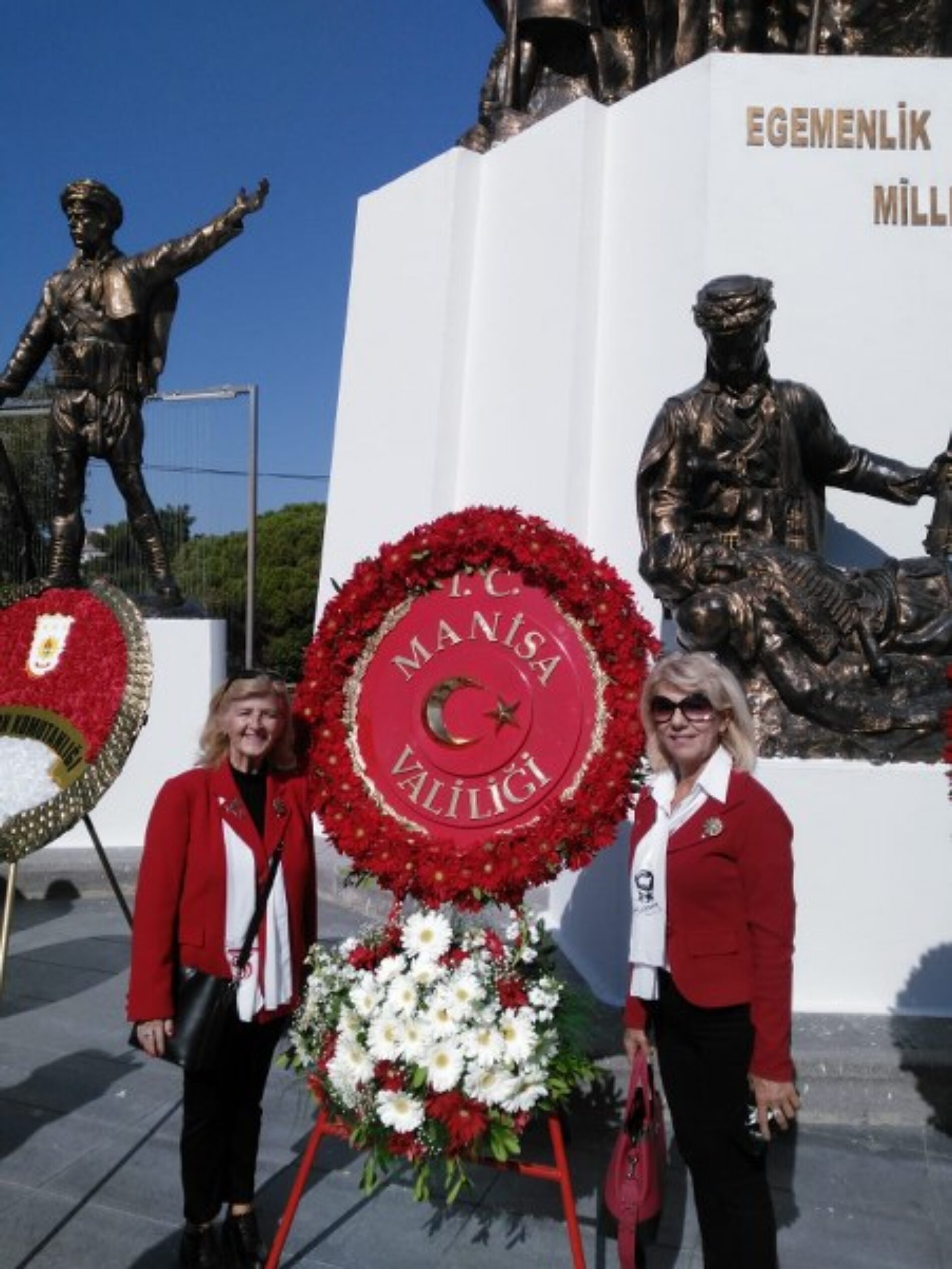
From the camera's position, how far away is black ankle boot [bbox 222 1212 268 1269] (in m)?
2.34

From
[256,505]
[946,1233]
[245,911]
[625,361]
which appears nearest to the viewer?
[245,911]

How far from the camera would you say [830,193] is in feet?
19.1

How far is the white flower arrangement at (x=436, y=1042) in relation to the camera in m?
2.10

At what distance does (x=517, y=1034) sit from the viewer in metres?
2.11

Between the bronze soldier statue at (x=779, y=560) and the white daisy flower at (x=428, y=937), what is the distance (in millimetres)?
1822

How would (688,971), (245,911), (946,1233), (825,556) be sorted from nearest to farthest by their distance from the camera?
(688,971) → (245,911) → (946,1233) → (825,556)

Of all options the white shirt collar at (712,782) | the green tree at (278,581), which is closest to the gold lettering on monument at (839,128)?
the white shirt collar at (712,782)

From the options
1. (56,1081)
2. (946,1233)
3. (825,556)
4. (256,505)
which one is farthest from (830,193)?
(256,505)

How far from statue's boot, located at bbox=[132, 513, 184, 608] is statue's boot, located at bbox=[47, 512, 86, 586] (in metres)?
0.36

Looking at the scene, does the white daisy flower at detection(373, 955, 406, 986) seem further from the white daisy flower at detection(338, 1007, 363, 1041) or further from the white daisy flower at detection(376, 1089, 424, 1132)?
the white daisy flower at detection(376, 1089, 424, 1132)

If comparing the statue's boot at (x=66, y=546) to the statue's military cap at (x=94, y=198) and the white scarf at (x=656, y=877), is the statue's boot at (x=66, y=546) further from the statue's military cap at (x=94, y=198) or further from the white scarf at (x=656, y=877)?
the white scarf at (x=656, y=877)

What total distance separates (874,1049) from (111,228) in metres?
5.92

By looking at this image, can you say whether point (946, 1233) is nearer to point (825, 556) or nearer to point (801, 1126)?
point (801, 1126)

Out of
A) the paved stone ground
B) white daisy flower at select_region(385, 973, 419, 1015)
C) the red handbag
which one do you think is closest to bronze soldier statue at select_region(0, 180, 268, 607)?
the paved stone ground
